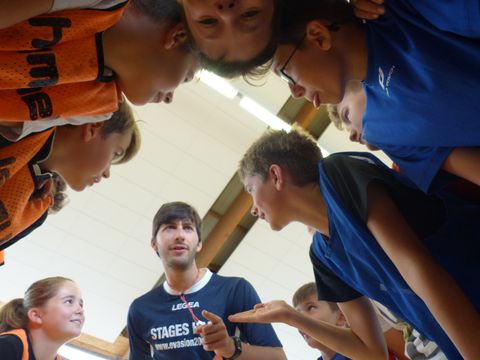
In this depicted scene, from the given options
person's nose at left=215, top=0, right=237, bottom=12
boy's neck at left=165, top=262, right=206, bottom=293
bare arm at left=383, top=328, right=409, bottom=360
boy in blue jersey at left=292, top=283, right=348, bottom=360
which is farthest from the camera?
boy in blue jersey at left=292, top=283, right=348, bottom=360

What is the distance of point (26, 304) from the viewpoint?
3.01 m

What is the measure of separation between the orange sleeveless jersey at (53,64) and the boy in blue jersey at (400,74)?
1.75ft

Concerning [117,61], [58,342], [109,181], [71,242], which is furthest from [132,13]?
[71,242]

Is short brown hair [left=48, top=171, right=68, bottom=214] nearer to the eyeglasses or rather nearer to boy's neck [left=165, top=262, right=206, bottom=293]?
boy's neck [left=165, top=262, right=206, bottom=293]

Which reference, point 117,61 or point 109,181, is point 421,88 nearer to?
point 117,61

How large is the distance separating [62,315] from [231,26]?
2.18 m

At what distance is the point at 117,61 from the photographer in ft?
5.08

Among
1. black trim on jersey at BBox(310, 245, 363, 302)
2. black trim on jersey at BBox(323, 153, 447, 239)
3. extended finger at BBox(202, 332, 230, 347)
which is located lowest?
extended finger at BBox(202, 332, 230, 347)

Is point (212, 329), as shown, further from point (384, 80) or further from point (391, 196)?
point (384, 80)

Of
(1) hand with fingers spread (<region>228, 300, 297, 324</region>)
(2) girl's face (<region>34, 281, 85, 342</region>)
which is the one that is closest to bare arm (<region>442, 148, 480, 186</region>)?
(1) hand with fingers spread (<region>228, 300, 297, 324</region>)

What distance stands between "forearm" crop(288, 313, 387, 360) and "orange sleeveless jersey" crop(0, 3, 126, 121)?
1126 millimetres

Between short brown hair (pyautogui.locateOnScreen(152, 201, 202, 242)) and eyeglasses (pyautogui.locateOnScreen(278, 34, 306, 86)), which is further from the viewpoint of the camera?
short brown hair (pyautogui.locateOnScreen(152, 201, 202, 242))

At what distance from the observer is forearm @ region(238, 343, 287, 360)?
7.25ft

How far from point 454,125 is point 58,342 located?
2.55 meters
